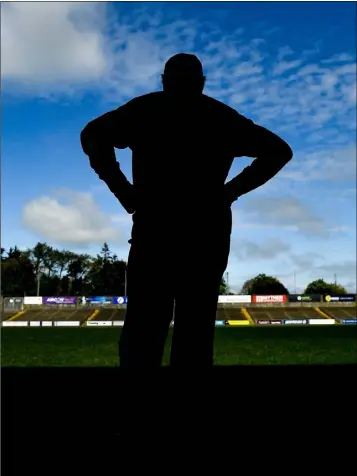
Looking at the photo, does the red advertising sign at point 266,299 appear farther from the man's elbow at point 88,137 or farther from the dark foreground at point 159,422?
the man's elbow at point 88,137

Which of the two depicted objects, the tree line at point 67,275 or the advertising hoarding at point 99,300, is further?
the tree line at point 67,275

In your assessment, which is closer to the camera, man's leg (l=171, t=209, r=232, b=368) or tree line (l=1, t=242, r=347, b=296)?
man's leg (l=171, t=209, r=232, b=368)

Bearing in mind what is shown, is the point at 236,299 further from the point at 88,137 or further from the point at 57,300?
the point at 88,137

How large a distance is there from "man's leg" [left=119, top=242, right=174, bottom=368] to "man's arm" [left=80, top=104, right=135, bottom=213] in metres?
0.29

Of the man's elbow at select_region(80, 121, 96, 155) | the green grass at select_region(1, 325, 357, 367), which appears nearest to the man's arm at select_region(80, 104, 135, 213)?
the man's elbow at select_region(80, 121, 96, 155)

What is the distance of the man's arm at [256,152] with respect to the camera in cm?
291

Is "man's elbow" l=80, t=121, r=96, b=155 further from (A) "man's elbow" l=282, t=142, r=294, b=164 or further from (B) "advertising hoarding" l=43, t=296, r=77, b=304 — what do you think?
(B) "advertising hoarding" l=43, t=296, r=77, b=304

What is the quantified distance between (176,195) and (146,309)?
624 millimetres

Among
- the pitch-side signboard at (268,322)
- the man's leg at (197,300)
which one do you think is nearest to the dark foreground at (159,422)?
the man's leg at (197,300)

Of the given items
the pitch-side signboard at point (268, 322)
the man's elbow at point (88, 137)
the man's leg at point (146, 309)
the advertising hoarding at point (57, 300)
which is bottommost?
the pitch-side signboard at point (268, 322)

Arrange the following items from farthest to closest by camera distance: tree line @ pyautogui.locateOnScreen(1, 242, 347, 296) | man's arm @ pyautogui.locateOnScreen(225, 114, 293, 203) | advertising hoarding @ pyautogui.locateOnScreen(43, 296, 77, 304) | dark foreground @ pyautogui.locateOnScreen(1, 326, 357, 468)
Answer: tree line @ pyautogui.locateOnScreen(1, 242, 347, 296) < advertising hoarding @ pyautogui.locateOnScreen(43, 296, 77, 304) < man's arm @ pyautogui.locateOnScreen(225, 114, 293, 203) < dark foreground @ pyautogui.locateOnScreen(1, 326, 357, 468)

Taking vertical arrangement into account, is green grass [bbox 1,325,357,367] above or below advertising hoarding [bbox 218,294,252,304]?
below

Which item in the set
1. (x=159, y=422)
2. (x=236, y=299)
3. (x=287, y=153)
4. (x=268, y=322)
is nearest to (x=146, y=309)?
(x=159, y=422)

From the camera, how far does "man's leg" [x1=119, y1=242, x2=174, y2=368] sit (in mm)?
2773
